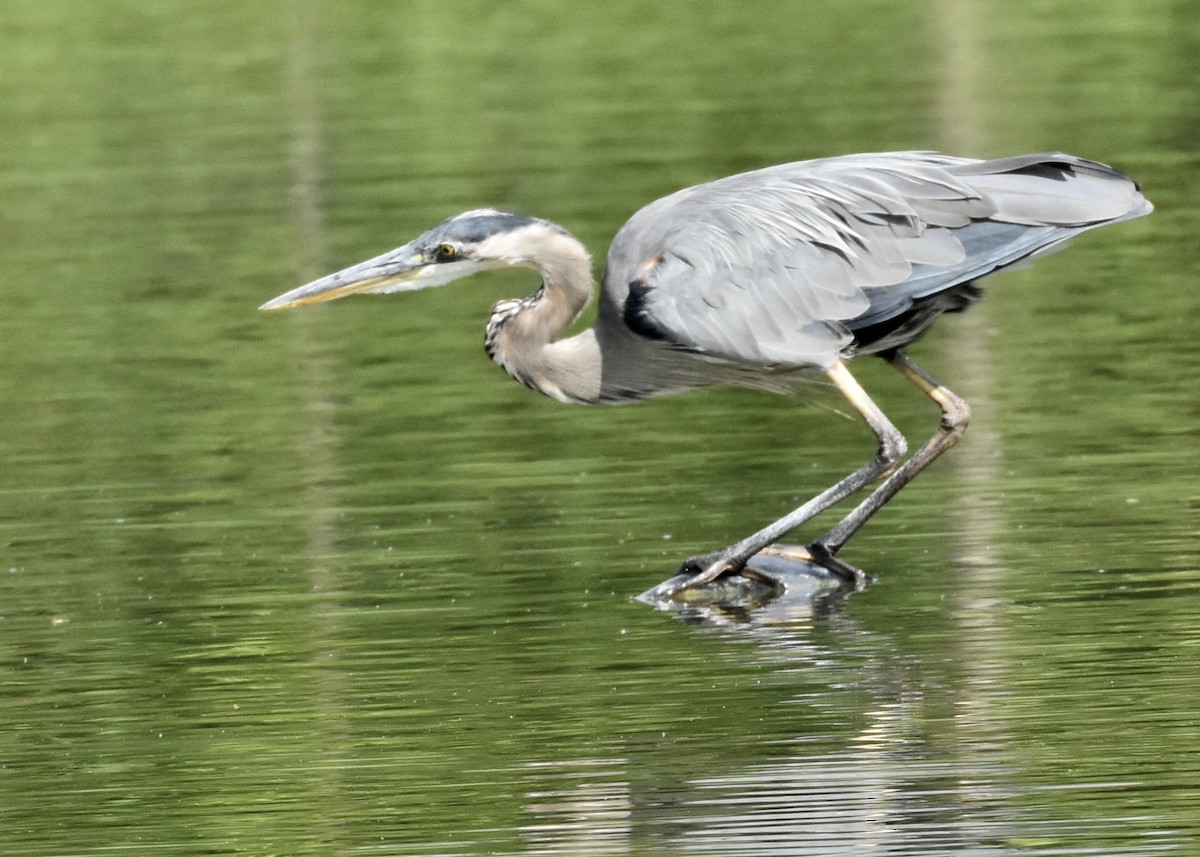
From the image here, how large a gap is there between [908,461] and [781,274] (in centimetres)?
87

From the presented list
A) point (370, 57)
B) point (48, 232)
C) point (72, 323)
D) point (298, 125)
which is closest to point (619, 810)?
point (72, 323)

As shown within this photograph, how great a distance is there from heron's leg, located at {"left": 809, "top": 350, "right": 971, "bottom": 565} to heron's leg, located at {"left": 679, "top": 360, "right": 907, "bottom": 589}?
0.07 m

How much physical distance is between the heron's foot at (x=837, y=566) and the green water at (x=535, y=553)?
0.64 feet

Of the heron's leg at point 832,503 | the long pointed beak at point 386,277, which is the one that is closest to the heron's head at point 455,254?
the long pointed beak at point 386,277

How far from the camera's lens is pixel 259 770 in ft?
24.5

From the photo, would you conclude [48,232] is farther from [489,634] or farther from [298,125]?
[489,634]

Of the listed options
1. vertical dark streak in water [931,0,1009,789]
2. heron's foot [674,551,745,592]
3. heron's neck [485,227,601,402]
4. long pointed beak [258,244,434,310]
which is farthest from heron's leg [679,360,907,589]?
long pointed beak [258,244,434,310]

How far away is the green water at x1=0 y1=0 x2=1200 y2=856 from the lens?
6.98 metres

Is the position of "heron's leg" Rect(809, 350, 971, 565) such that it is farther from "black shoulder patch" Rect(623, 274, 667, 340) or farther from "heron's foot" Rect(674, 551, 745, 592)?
"black shoulder patch" Rect(623, 274, 667, 340)

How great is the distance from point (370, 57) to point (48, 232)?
11.3m

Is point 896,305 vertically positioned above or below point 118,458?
above

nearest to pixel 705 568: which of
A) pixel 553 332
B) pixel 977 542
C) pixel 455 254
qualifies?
pixel 977 542

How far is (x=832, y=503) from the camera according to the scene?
959 cm

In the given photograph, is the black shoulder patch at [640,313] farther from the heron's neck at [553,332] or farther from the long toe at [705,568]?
the long toe at [705,568]
